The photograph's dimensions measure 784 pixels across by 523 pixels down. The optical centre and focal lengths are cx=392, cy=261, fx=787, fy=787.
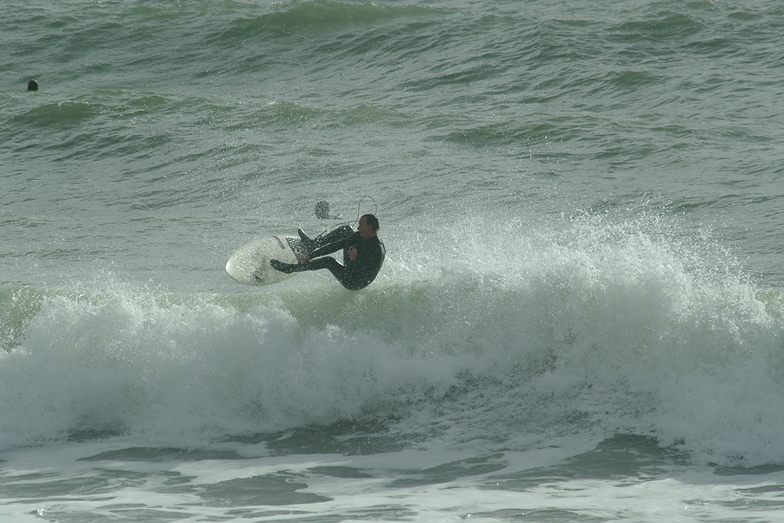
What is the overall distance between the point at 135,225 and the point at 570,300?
8100 mm

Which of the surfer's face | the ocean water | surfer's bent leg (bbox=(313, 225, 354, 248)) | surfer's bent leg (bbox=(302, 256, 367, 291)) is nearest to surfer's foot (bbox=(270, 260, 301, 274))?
surfer's bent leg (bbox=(302, 256, 367, 291))

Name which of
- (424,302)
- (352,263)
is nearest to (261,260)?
(352,263)

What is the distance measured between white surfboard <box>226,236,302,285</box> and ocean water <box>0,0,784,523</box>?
1.07 ft

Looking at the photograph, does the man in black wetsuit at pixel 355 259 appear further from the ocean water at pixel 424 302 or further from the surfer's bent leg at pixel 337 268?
the ocean water at pixel 424 302

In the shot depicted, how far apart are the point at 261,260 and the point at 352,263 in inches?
50.4

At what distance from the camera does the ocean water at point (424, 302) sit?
21.3ft

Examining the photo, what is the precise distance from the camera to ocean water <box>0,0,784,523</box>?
6.50m

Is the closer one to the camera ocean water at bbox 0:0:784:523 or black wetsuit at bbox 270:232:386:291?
ocean water at bbox 0:0:784:523

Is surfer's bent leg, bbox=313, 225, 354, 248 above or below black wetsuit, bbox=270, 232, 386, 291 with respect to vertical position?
above

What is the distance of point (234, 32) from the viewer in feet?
79.6

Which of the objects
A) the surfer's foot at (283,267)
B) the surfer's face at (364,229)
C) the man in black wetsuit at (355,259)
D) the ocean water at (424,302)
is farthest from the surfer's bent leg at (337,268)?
the surfer's face at (364,229)

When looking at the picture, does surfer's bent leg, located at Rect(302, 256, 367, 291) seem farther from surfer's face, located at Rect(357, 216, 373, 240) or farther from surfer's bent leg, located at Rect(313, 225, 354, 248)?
surfer's face, located at Rect(357, 216, 373, 240)

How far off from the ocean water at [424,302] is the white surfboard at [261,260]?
325mm

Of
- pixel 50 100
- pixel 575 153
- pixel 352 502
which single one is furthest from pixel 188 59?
pixel 352 502
